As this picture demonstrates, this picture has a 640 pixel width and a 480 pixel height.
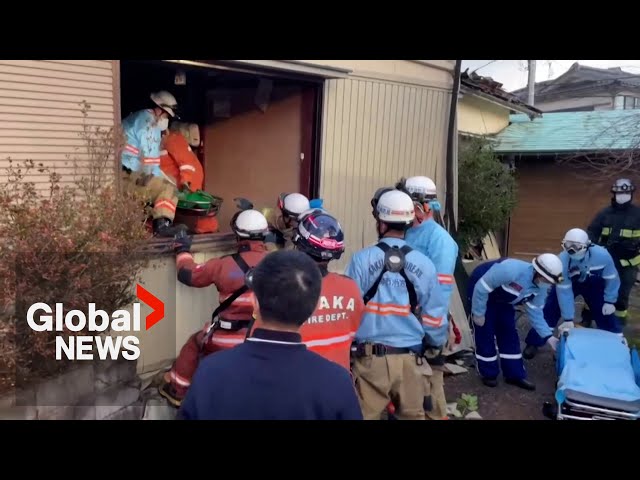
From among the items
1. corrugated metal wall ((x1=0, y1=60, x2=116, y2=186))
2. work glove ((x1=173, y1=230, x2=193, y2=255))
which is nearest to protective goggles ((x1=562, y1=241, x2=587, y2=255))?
work glove ((x1=173, y1=230, x2=193, y2=255))

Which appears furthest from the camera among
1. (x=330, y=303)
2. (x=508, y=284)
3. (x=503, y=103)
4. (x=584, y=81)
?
(x=584, y=81)

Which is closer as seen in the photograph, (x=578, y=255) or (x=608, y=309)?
(x=578, y=255)

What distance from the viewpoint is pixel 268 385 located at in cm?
192

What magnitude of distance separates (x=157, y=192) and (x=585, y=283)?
5015mm

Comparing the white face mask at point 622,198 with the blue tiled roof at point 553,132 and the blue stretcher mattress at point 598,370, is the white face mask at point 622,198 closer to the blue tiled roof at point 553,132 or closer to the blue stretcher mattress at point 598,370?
the blue stretcher mattress at point 598,370

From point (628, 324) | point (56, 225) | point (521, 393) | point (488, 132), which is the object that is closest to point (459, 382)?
point (521, 393)

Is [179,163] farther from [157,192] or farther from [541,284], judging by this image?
[541,284]

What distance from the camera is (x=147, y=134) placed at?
5465 millimetres

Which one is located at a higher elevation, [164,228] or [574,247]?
[164,228]

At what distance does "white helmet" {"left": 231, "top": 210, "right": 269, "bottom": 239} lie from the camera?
172 inches

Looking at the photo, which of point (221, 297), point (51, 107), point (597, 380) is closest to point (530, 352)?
point (597, 380)

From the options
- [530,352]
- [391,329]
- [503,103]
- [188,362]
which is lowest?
[530,352]

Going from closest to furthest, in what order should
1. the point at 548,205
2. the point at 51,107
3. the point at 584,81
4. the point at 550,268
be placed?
the point at 51,107
the point at 550,268
the point at 548,205
the point at 584,81
